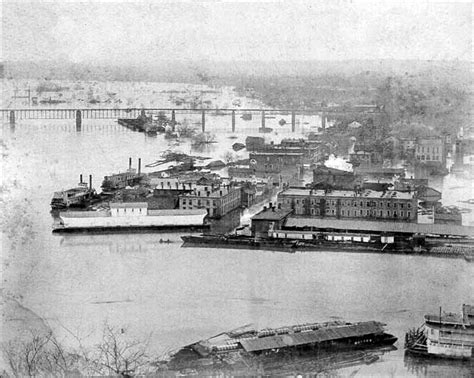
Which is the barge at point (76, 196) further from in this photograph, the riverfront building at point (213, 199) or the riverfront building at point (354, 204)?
the riverfront building at point (354, 204)

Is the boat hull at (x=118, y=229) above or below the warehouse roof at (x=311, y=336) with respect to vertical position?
above

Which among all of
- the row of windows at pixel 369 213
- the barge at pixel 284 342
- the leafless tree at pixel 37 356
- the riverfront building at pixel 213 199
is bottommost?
the leafless tree at pixel 37 356

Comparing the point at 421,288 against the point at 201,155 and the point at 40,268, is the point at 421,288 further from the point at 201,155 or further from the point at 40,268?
the point at 40,268

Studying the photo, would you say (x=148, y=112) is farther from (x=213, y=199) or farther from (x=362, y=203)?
(x=362, y=203)

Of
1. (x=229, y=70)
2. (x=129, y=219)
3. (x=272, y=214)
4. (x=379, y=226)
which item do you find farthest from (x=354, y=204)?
(x=129, y=219)

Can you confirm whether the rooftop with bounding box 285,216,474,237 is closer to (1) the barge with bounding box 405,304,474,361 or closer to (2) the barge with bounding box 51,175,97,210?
(1) the barge with bounding box 405,304,474,361

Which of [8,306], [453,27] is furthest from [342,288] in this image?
[8,306]

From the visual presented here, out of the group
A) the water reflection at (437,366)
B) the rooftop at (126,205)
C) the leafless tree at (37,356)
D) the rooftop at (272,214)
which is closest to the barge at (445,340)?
the water reflection at (437,366)
